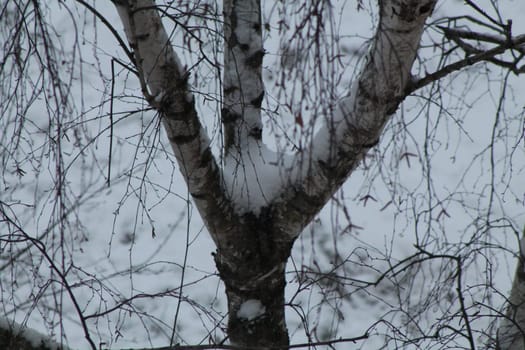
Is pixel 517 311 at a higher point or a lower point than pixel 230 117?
lower

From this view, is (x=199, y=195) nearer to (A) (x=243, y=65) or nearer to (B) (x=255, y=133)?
(B) (x=255, y=133)

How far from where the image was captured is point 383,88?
5.49 feet

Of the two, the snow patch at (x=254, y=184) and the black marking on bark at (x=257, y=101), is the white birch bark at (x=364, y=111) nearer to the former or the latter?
the snow patch at (x=254, y=184)

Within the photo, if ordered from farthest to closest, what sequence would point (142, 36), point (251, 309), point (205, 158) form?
point (251, 309) → point (205, 158) → point (142, 36)

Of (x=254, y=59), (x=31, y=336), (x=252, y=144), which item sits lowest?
(x=31, y=336)

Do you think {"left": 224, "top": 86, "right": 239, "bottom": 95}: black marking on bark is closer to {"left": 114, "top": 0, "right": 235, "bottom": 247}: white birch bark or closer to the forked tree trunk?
the forked tree trunk

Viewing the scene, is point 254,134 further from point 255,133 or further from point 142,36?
point 142,36

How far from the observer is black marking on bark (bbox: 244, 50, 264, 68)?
2.17m

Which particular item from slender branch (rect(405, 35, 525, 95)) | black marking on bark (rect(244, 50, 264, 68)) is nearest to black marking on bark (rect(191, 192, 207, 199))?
black marking on bark (rect(244, 50, 264, 68))

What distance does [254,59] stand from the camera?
2.18 metres

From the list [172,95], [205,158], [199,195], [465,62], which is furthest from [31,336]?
[465,62]

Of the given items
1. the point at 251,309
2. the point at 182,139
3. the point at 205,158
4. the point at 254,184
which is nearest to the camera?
the point at 182,139

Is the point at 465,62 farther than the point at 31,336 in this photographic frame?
No

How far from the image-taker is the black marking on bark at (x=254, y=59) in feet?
7.13
